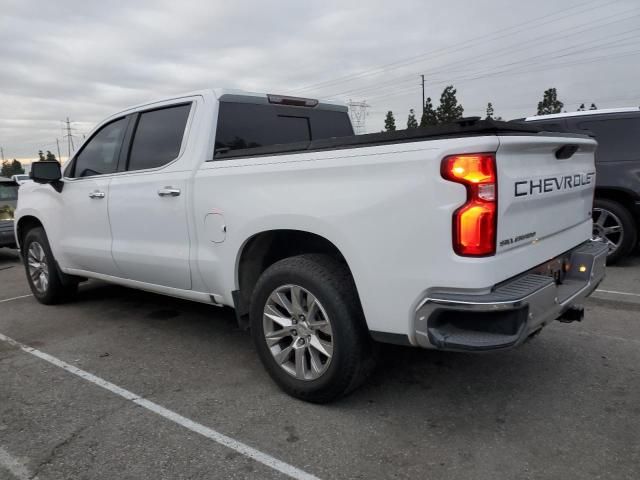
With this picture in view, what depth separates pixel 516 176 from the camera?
255 cm

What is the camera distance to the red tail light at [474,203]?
236 centimetres

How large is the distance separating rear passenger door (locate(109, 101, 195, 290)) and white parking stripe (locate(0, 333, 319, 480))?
846 millimetres

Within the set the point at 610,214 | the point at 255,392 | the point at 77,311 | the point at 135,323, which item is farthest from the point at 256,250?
the point at 610,214

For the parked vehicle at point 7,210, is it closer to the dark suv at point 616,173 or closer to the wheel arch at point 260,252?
the wheel arch at point 260,252

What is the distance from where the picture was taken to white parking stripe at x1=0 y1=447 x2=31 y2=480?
2.55 meters

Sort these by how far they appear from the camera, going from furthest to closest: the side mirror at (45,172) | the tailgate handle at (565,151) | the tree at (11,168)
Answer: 1. the tree at (11,168)
2. the side mirror at (45,172)
3. the tailgate handle at (565,151)

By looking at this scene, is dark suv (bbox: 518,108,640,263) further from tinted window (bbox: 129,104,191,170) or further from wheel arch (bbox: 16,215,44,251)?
wheel arch (bbox: 16,215,44,251)

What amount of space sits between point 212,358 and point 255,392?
75cm

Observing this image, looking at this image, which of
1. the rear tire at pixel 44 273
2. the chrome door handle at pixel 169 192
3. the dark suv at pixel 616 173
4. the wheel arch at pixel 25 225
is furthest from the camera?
the dark suv at pixel 616 173

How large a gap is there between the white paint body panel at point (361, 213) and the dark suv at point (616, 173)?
349cm

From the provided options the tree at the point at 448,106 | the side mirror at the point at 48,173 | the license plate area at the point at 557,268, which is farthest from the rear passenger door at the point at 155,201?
the tree at the point at 448,106

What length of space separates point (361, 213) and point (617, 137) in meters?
5.44

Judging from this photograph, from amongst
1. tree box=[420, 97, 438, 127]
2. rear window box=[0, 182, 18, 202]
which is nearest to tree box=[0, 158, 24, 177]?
tree box=[420, 97, 438, 127]

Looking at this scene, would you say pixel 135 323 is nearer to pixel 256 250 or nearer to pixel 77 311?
pixel 77 311
